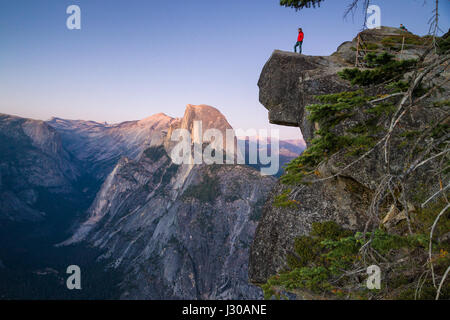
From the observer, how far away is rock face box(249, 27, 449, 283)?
11750 mm

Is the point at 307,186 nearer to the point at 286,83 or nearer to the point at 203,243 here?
the point at 286,83


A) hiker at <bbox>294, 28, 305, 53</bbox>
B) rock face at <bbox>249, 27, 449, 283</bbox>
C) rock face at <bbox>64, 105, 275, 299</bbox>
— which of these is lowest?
rock face at <bbox>64, 105, 275, 299</bbox>

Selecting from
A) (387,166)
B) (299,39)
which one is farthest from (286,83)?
(387,166)

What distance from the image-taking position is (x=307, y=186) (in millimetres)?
11594

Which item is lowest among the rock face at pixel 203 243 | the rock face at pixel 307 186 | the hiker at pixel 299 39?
the rock face at pixel 203 243

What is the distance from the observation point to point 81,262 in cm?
18625

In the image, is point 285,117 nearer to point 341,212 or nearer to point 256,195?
point 341,212

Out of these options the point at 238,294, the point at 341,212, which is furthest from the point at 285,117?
the point at 238,294

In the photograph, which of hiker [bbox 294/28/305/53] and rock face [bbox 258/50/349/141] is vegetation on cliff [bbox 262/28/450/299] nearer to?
rock face [bbox 258/50/349/141]

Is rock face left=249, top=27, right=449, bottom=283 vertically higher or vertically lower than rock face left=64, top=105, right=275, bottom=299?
higher

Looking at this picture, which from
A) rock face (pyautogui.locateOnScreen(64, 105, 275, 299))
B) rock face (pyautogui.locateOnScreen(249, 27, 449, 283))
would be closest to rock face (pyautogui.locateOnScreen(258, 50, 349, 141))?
rock face (pyautogui.locateOnScreen(249, 27, 449, 283))

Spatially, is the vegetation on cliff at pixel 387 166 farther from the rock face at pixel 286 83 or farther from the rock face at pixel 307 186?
the rock face at pixel 286 83

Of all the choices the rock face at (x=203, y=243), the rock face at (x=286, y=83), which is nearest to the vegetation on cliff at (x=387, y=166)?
the rock face at (x=286, y=83)

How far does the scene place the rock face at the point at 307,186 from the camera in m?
11.8
